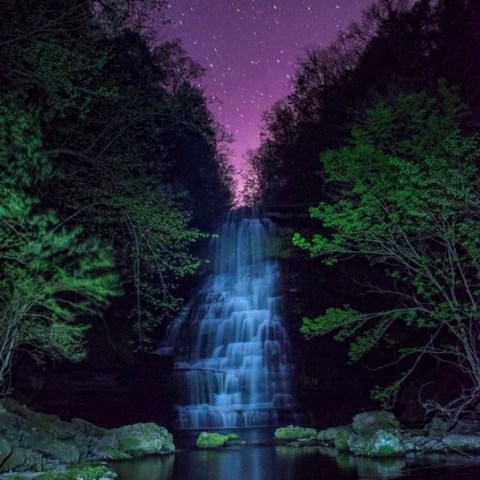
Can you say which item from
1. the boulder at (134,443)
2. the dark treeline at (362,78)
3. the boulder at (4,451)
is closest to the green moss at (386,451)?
the boulder at (134,443)

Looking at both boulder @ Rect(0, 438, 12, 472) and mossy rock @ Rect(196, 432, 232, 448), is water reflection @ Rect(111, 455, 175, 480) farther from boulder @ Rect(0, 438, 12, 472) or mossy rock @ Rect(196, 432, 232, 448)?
mossy rock @ Rect(196, 432, 232, 448)

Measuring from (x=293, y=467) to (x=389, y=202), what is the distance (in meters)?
7.27

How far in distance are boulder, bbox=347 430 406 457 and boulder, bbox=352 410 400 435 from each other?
3.66ft

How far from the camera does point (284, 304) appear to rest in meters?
28.9

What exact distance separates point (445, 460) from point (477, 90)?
2243 centimetres

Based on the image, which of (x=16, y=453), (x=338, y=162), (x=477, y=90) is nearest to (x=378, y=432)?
(x=338, y=162)

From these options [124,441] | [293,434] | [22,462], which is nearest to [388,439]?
[293,434]

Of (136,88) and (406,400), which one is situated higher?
(136,88)

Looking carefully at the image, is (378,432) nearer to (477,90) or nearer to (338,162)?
(338,162)

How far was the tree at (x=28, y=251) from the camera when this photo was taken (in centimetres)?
995

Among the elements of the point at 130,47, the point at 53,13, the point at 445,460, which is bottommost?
the point at 445,460

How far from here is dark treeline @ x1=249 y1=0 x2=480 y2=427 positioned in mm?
12961

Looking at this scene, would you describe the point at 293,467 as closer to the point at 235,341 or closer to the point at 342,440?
the point at 342,440

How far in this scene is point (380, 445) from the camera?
1459cm
